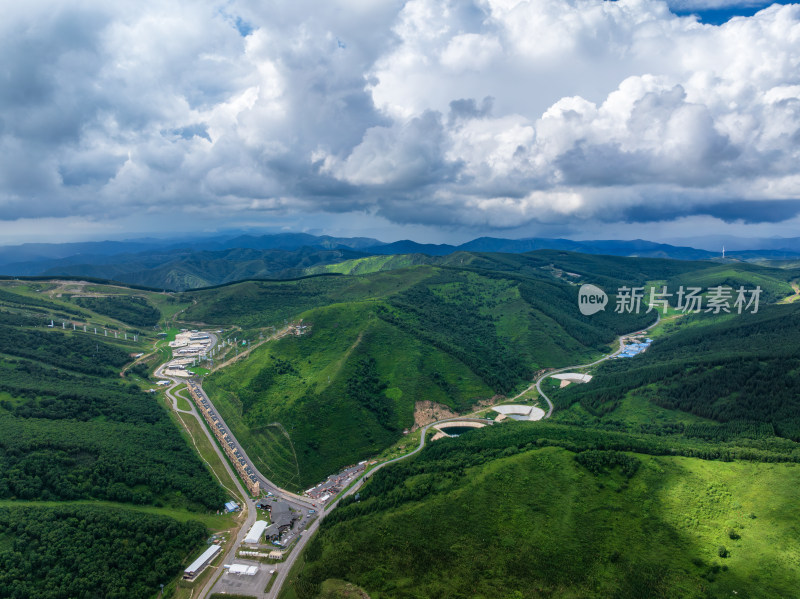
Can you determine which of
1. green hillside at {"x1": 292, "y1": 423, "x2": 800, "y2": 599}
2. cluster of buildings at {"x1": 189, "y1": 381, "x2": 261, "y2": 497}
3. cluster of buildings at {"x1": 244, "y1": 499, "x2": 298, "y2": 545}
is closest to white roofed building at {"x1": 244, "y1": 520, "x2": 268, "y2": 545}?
cluster of buildings at {"x1": 244, "y1": 499, "x2": 298, "y2": 545}

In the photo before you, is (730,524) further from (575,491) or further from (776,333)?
(776,333)

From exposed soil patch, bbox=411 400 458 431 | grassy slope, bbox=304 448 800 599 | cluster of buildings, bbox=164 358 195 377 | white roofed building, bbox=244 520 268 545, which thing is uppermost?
grassy slope, bbox=304 448 800 599

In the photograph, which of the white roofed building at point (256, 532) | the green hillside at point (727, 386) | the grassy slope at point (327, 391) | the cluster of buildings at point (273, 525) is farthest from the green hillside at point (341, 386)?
the green hillside at point (727, 386)

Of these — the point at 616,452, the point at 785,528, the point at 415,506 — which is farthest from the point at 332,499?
the point at 785,528

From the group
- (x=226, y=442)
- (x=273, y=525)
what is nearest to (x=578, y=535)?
(x=273, y=525)

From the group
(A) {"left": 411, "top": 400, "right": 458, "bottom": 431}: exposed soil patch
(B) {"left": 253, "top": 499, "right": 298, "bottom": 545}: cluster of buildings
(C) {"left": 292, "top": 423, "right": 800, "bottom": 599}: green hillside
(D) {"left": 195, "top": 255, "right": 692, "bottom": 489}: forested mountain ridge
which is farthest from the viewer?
(A) {"left": 411, "top": 400, "right": 458, "bottom": 431}: exposed soil patch

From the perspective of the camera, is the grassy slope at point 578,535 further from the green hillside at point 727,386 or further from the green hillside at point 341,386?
the green hillside at point 727,386

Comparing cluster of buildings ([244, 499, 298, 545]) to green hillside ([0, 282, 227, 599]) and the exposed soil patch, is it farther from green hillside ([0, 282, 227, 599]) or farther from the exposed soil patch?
the exposed soil patch
